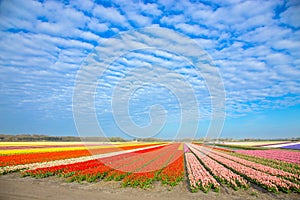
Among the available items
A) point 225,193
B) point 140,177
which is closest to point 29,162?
point 140,177

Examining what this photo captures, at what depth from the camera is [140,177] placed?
42.1 ft

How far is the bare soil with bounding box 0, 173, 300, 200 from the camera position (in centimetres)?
908

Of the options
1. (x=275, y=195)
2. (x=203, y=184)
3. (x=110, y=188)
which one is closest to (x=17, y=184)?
(x=110, y=188)

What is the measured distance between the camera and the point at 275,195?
9.83m

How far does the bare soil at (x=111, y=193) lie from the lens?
9.08 meters

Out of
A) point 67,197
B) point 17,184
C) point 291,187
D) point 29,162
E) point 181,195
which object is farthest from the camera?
point 29,162

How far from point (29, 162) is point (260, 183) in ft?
55.7

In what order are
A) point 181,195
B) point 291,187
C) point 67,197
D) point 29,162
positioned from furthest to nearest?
1. point 29,162
2. point 291,187
3. point 181,195
4. point 67,197

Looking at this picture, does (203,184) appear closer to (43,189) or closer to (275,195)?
(275,195)

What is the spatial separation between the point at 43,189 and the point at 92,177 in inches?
118

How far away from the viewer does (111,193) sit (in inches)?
388

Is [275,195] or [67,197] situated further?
[275,195]

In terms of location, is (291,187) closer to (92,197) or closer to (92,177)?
(92,197)

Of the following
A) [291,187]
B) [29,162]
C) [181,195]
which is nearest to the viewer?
[181,195]
